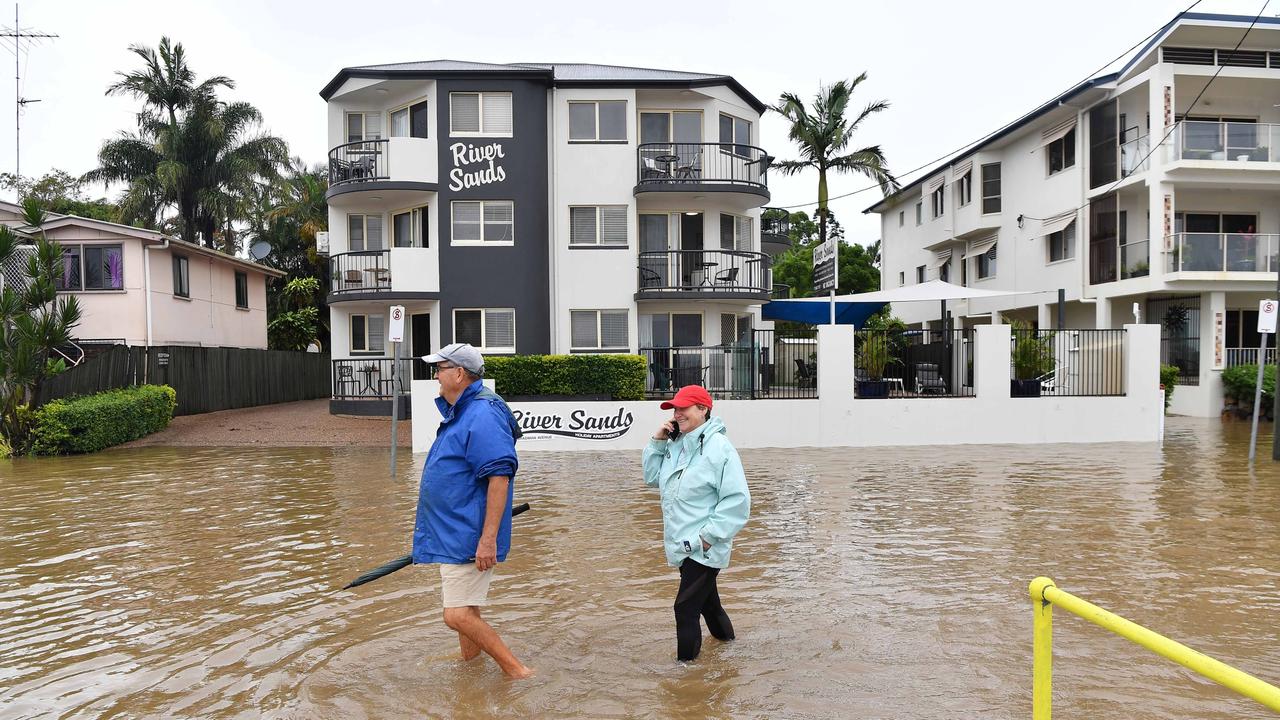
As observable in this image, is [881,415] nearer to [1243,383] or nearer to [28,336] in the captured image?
[1243,383]

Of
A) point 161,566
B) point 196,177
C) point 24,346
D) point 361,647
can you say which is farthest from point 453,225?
point 196,177

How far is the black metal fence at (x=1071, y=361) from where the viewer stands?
754 inches

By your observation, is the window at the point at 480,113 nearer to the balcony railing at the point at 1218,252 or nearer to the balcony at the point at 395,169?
the balcony at the point at 395,169

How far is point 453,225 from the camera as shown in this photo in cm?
2502

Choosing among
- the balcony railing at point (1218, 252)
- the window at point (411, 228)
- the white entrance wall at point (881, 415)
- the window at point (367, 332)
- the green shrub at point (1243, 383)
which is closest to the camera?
the white entrance wall at point (881, 415)

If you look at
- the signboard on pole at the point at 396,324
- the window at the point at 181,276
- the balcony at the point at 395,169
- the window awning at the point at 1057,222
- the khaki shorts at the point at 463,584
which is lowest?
the khaki shorts at the point at 463,584

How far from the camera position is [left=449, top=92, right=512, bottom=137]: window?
25000mm

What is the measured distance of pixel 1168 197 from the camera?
84.6 ft

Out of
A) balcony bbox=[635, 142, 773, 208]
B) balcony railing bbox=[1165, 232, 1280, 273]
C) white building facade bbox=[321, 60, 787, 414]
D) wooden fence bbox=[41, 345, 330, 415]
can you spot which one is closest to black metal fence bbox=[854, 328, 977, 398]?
white building facade bbox=[321, 60, 787, 414]

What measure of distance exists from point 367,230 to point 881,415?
1575cm

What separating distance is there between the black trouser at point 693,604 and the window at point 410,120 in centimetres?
2185

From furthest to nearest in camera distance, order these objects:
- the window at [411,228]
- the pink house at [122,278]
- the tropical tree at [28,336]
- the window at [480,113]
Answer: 1. the pink house at [122,278]
2. the window at [411,228]
3. the window at [480,113]
4. the tropical tree at [28,336]

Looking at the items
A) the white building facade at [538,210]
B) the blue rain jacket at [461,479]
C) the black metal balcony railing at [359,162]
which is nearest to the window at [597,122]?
the white building facade at [538,210]

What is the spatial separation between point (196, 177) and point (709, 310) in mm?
27196
